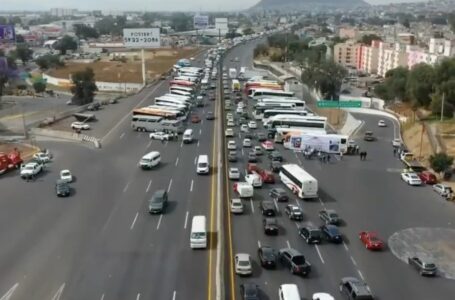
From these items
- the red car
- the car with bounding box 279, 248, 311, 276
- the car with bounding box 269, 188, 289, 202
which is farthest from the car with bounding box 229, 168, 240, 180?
the car with bounding box 279, 248, 311, 276

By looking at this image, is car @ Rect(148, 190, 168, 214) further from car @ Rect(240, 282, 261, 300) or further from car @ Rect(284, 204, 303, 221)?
car @ Rect(240, 282, 261, 300)

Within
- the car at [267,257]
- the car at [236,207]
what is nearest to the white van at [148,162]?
the car at [236,207]

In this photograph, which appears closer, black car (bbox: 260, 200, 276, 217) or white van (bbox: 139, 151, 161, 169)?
black car (bbox: 260, 200, 276, 217)

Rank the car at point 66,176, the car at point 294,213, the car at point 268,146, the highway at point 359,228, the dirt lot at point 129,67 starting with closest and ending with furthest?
the highway at point 359,228
the car at point 294,213
the car at point 66,176
the car at point 268,146
the dirt lot at point 129,67

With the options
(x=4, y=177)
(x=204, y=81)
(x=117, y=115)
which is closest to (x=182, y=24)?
(x=204, y=81)

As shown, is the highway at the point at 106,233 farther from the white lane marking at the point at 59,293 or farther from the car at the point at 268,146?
the car at the point at 268,146
